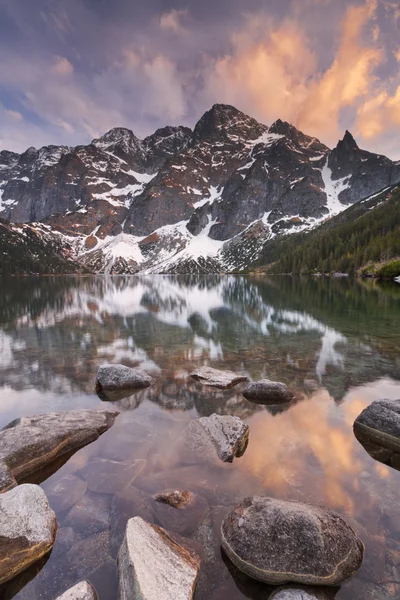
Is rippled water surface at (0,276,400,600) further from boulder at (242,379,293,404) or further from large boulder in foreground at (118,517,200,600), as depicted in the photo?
boulder at (242,379,293,404)

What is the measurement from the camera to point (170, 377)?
60.4ft

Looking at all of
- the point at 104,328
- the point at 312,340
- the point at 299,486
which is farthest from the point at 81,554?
the point at 104,328

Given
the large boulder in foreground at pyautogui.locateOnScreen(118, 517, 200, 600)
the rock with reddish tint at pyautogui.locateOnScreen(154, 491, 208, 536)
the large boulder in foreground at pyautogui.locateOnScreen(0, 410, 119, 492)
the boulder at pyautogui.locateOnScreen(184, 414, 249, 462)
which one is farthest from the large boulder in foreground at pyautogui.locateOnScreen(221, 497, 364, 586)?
the large boulder in foreground at pyautogui.locateOnScreen(0, 410, 119, 492)

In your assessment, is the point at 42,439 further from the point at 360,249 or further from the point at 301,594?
the point at 360,249

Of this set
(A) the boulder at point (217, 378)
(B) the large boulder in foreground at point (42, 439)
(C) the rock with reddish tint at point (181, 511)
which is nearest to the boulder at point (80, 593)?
(C) the rock with reddish tint at point (181, 511)

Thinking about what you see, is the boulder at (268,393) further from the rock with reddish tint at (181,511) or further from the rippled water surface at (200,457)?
Answer: the rock with reddish tint at (181,511)

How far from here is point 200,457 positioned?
10.4m

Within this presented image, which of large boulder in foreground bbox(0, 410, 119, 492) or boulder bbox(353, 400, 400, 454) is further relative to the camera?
boulder bbox(353, 400, 400, 454)

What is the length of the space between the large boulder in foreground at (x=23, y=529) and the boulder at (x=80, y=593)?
177 centimetres

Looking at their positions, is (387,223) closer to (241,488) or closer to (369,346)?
(369,346)

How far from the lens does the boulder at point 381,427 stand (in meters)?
10.9

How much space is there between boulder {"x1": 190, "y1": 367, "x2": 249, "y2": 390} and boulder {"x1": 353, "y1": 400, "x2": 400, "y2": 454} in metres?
6.32

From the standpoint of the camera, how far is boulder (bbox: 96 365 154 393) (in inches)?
654

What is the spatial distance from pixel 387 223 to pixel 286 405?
184 meters
